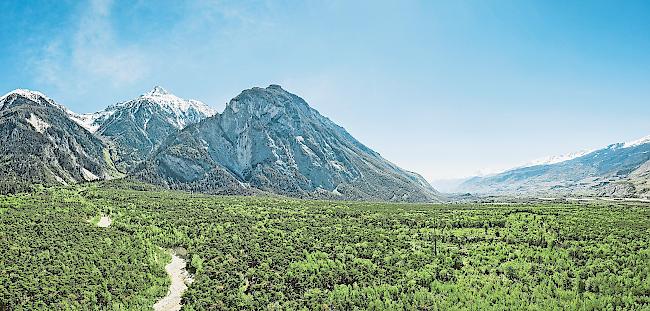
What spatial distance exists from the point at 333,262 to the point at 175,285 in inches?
888

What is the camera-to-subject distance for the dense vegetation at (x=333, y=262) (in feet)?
159

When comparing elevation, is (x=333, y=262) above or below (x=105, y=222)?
below

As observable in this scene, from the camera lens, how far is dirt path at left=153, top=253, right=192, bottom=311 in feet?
172

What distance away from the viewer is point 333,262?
61344 mm

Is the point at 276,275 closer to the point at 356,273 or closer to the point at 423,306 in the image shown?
the point at 356,273

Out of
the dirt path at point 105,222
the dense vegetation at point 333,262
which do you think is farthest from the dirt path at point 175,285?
the dirt path at point 105,222

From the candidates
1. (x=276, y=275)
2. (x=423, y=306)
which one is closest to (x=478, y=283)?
(x=423, y=306)

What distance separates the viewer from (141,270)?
194 ft

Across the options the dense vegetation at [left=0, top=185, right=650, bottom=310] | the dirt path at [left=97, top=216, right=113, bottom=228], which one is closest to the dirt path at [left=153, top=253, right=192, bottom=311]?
the dense vegetation at [left=0, top=185, right=650, bottom=310]

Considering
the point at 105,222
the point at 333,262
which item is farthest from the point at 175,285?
the point at 105,222

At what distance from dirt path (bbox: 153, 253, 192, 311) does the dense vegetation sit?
1308mm

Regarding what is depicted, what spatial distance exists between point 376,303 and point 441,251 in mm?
19656

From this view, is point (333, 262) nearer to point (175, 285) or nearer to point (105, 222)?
point (175, 285)

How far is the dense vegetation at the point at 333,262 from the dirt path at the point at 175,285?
1.31 metres
